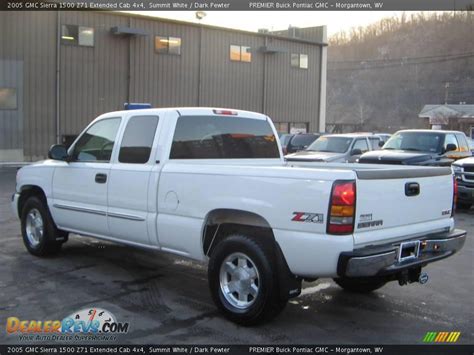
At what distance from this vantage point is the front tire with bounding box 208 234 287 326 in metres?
4.65

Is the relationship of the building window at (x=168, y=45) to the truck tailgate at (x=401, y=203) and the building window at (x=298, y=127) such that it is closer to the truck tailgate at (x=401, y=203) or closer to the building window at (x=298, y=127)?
the building window at (x=298, y=127)

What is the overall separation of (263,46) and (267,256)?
2873cm

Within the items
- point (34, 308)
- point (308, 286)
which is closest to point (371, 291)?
point (308, 286)

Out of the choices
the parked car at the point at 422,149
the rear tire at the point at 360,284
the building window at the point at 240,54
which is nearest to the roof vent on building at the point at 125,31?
the building window at the point at 240,54

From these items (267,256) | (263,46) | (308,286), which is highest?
(263,46)

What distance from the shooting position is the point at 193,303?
18.1 feet

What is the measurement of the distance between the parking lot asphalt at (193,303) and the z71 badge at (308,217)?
40.7 inches

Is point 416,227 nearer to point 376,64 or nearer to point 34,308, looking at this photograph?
point 34,308

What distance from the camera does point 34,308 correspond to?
17.2ft

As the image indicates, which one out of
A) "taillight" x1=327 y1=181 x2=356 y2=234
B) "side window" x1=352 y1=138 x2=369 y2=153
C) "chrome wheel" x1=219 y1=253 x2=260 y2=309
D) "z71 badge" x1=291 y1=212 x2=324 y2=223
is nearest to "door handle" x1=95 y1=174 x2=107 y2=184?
"chrome wheel" x1=219 y1=253 x2=260 y2=309

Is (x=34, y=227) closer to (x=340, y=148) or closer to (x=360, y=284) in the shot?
(x=360, y=284)

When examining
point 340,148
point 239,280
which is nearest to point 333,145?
point 340,148

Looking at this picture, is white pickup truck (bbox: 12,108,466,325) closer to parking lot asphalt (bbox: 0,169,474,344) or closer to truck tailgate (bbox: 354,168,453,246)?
truck tailgate (bbox: 354,168,453,246)

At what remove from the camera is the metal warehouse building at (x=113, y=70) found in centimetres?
2409
